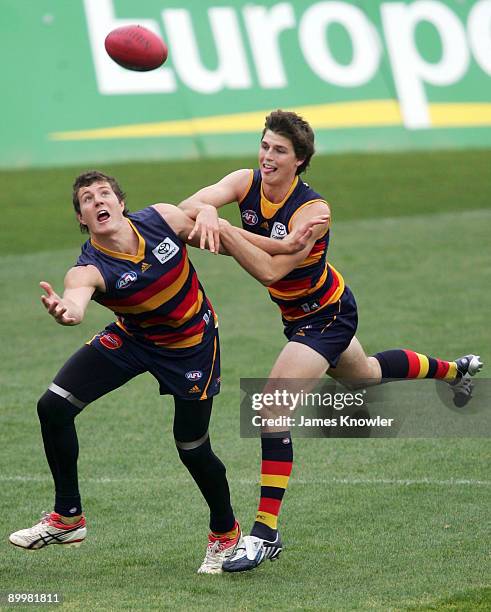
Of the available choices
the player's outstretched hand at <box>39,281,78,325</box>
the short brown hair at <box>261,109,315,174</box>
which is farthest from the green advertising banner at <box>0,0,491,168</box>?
the player's outstretched hand at <box>39,281,78,325</box>

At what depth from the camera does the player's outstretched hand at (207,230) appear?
6.70 metres

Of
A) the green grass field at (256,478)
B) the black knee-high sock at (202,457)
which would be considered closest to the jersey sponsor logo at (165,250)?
the black knee-high sock at (202,457)

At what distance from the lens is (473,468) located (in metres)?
8.76

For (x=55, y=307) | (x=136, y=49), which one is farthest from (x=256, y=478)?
(x=136, y=49)

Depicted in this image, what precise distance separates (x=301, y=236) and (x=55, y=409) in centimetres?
177

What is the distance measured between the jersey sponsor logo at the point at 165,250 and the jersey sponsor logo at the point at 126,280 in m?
0.20

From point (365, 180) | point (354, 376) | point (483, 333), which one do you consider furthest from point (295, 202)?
point (365, 180)

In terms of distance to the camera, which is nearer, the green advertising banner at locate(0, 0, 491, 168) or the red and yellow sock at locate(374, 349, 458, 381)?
the red and yellow sock at locate(374, 349, 458, 381)

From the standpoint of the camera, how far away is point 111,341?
23.3 ft

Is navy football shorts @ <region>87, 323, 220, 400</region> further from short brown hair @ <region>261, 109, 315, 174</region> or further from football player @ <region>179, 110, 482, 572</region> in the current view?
short brown hair @ <region>261, 109, 315, 174</region>

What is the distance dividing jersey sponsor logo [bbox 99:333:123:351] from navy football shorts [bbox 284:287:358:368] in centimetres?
122

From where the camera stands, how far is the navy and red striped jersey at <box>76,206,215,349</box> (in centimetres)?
679

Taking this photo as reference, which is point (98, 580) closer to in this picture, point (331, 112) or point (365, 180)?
point (365, 180)

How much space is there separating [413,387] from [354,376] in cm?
223
